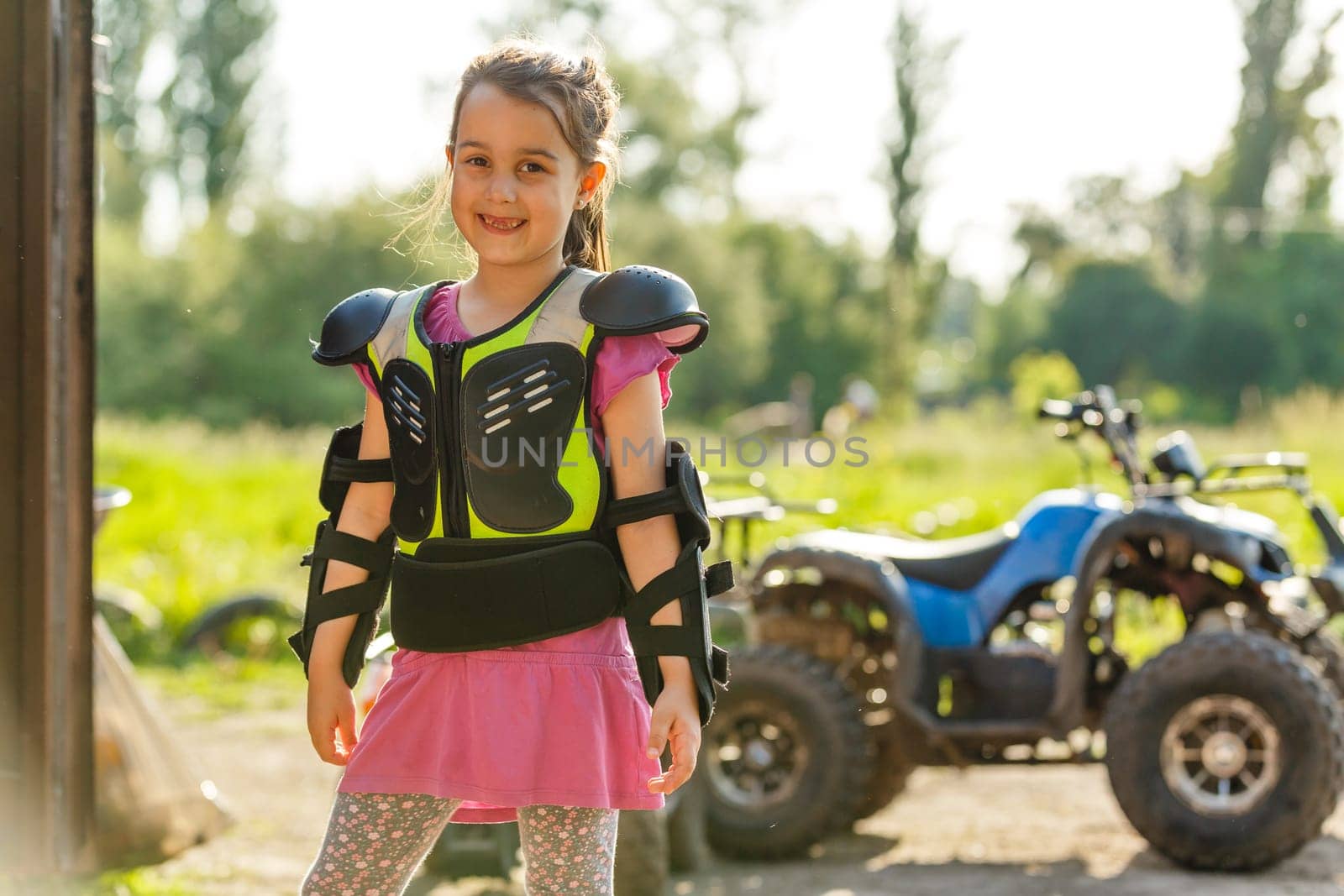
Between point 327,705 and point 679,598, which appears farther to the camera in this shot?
point 327,705

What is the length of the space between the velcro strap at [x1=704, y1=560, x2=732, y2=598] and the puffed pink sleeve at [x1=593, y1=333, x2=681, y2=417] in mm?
255

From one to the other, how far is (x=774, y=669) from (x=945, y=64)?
4.81 m

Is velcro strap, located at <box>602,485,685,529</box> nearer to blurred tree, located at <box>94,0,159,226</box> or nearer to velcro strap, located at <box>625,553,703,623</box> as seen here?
velcro strap, located at <box>625,553,703,623</box>

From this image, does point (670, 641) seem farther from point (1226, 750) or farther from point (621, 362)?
point (1226, 750)

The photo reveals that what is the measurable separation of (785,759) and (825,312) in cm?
1489

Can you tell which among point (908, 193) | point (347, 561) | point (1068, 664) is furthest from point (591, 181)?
point (908, 193)

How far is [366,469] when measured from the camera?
2109 millimetres

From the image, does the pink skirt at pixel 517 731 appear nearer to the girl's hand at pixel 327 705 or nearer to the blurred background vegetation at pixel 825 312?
the girl's hand at pixel 327 705

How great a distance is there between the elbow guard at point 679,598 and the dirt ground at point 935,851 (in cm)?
228

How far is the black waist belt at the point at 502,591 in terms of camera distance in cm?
196

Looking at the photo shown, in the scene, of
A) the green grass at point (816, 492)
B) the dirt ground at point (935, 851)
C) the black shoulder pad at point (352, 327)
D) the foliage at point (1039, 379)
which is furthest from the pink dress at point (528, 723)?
the foliage at point (1039, 379)

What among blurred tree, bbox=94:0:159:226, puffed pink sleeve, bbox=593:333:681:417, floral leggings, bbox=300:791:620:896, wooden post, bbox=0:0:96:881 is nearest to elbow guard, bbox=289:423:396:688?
floral leggings, bbox=300:791:620:896

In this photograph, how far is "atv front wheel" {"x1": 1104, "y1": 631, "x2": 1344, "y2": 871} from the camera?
3939mm

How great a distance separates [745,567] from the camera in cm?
476
